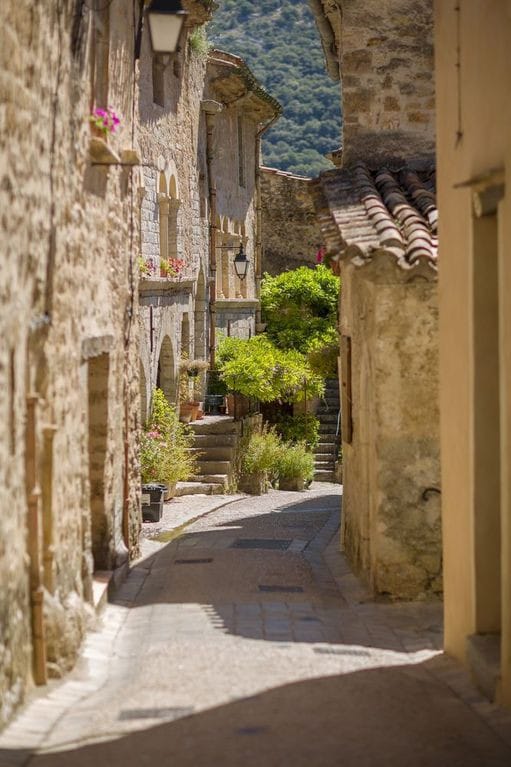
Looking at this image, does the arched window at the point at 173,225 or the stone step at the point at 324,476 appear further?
the stone step at the point at 324,476

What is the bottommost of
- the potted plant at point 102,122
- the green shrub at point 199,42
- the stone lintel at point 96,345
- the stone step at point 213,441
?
the stone step at point 213,441

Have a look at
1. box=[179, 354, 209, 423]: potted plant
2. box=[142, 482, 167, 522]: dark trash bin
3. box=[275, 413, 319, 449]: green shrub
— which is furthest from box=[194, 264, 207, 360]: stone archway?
box=[142, 482, 167, 522]: dark trash bin

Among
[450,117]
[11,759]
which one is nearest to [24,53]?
[450,117]

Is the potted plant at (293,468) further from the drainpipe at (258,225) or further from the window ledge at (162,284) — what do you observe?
the drainpipe at (258,225)

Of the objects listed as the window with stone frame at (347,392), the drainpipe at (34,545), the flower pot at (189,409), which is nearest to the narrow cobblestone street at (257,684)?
the drainpipe at (34,545)

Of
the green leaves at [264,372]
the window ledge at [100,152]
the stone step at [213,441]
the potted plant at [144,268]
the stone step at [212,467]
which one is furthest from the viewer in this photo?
the green leaves at [264,372]

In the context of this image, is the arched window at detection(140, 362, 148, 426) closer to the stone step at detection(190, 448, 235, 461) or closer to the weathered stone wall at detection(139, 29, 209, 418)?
the weathered stone wall at detection(139, 29, 209, 418)

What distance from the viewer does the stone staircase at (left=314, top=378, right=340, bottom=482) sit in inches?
982

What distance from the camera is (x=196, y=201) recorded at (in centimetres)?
2398

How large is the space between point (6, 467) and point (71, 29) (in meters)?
3.52

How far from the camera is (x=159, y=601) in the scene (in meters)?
10.6

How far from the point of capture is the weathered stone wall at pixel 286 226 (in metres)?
34.0

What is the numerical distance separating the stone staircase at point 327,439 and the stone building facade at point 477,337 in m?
16.0

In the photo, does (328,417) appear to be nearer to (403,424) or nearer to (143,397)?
(143,397)
